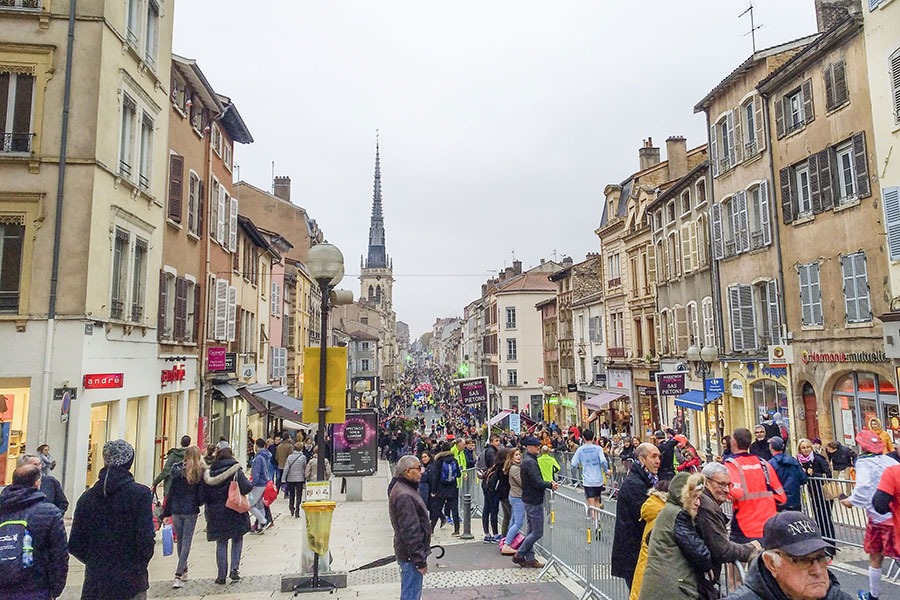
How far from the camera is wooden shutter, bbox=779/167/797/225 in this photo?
18.1 m

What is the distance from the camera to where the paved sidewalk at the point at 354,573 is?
733 centimetres

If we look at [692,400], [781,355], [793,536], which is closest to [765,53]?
[781,355]

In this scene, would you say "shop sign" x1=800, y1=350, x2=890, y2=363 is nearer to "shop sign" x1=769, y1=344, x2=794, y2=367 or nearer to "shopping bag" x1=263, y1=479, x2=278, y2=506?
"shop sign" x1=769, y1=344, x2=794, y2=367

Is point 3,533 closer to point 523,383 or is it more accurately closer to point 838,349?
point 838,349

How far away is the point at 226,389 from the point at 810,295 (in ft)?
62.9

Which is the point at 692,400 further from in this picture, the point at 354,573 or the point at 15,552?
the point at 15,552

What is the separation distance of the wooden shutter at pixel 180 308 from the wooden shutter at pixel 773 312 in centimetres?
1829

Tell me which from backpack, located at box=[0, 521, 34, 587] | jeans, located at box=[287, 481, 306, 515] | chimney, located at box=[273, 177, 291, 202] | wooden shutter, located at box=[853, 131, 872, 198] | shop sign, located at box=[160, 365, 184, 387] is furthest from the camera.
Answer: chimney, located at box=[273, 177, 291, 202]

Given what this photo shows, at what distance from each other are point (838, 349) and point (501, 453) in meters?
11.6

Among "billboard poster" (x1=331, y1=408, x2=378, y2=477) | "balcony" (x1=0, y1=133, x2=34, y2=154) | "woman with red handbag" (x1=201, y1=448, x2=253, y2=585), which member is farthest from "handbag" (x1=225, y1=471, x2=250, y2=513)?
"billboard poster" (x1=331, y1=408, x2=378, y2=477)

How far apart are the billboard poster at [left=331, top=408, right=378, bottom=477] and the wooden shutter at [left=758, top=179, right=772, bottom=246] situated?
13.8 m

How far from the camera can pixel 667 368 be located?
27.1 meters

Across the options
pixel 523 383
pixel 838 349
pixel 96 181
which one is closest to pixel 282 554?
pixel 96 181

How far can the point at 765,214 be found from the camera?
1966 centimetres
